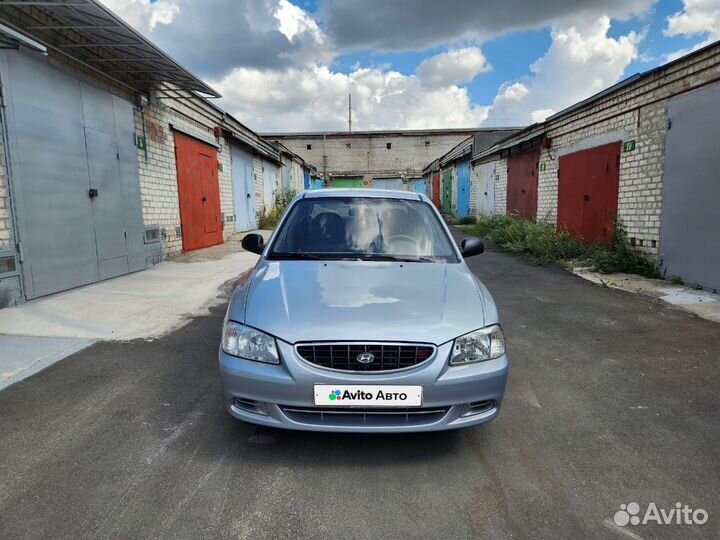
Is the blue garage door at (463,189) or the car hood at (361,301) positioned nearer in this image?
the car hood at (361,301)

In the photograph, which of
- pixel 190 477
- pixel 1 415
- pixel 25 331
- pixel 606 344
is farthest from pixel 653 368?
pixel 25 331

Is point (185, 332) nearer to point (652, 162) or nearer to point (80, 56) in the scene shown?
point (80, 56)

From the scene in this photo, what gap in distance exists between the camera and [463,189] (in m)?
24.2

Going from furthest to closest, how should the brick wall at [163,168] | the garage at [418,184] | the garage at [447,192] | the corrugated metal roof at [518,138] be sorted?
the garage at [418,184], the garage at [447,192], the corrugated metal roof at [518,138], the brick wall at [163,168]

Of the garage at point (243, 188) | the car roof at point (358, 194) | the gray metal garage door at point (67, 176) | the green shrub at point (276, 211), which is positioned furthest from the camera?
the green shrub at point (276, 211)

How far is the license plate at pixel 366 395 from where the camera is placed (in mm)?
2219

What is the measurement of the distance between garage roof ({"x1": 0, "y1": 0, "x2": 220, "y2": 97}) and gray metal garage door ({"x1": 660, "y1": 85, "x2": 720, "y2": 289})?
790cm

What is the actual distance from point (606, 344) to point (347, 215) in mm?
2967

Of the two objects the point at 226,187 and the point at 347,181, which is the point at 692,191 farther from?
the point at 347,181

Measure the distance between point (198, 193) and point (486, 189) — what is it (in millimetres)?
12930

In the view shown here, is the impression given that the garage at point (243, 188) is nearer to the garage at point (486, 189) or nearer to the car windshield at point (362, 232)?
the garage at point (486, 189)

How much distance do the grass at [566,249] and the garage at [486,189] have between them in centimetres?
481

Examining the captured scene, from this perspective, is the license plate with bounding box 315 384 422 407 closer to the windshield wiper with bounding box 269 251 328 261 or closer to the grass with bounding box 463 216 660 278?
the windshield wiper with bounding box 269 251 328 261

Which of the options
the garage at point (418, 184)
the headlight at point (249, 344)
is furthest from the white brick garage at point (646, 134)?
the garage at point (418, 184)
